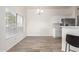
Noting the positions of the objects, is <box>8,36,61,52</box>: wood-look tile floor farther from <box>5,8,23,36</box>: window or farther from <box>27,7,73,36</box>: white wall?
<box>27,7,73,36</box>: white wall

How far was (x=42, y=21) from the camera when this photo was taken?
8.52 m

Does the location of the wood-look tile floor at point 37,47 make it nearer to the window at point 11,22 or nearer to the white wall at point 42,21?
the window at point 11,22

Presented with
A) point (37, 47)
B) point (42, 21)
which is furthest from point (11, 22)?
point (42, 21)

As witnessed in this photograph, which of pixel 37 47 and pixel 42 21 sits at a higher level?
pixel 42 21

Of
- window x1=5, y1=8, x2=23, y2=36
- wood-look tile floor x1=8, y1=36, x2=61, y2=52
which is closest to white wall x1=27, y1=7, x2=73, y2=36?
wood-look tile floor x1=8, y1=36, x2=61, y2=52

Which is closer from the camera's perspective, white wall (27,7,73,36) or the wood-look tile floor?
the wood-look tile floor

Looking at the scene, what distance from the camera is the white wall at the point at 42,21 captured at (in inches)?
328

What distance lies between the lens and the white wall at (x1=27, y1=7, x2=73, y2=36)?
8328 mm

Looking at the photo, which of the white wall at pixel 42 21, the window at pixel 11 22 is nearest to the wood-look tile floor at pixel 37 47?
the window at pixel 11 22

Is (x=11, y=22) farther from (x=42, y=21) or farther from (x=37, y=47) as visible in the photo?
(x=42, y=21)
